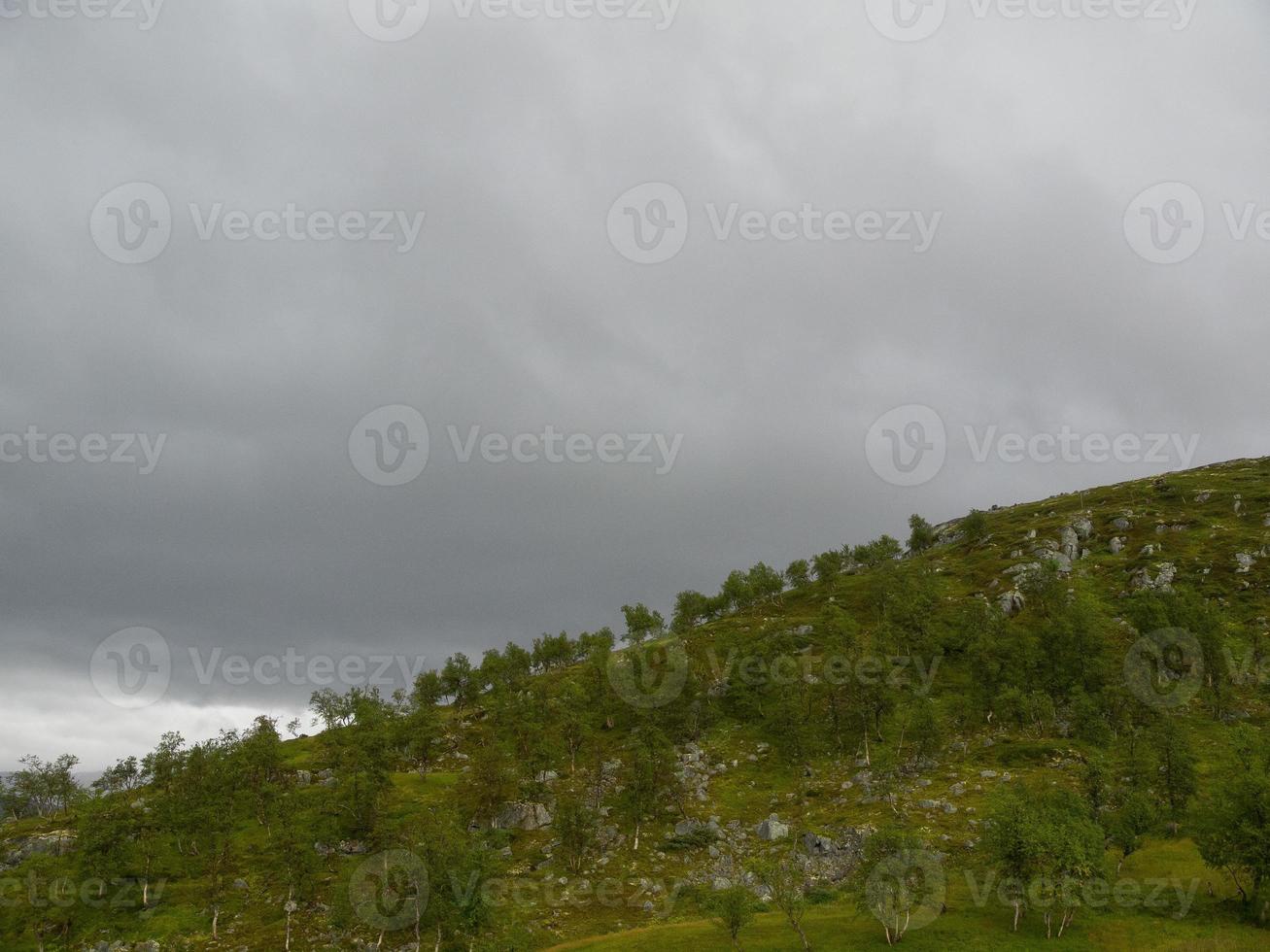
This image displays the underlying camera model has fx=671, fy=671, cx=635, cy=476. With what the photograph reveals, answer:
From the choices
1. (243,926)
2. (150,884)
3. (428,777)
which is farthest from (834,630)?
(150,884)

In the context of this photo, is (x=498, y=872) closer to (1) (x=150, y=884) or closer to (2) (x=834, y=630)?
(1) (x=150, y=884)

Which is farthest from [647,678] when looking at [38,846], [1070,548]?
[1070,548]

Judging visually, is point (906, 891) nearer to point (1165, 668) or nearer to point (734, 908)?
point (734, 908)

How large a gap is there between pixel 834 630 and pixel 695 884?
7639cm

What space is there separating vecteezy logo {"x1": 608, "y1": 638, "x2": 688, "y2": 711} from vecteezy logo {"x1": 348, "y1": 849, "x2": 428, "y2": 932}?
62542 millimetres

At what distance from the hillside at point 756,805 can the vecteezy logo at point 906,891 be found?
0.29 meters

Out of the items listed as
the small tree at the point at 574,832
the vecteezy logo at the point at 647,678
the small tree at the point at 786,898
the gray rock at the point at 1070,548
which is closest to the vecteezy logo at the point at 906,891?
the small tree at the point at 786,898

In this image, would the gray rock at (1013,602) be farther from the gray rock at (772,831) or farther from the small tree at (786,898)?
the small tree at (786,898)

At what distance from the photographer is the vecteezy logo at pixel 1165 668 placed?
10762cm

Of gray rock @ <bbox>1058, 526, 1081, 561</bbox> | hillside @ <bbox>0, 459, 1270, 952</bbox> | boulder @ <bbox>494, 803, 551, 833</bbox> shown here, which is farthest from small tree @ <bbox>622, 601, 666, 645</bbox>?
gray rock @ <bbox>1058, 526, 1081, 561</bbox>

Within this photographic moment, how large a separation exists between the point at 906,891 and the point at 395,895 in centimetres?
Result: 5350

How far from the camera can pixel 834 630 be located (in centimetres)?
14812

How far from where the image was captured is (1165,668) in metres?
114

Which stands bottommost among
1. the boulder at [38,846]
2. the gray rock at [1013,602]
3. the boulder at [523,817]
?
the boulder at [523,817]
